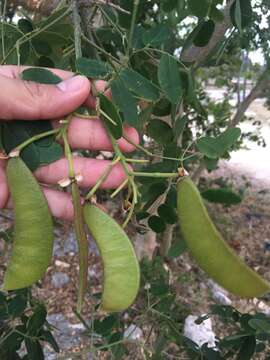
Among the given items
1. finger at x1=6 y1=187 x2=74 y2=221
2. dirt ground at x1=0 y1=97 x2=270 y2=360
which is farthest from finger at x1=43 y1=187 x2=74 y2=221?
dirt ground at x1=0 y1=97 x2=270 y2=360

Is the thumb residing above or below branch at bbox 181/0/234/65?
below

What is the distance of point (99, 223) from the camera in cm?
66

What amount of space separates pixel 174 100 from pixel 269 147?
4.71 m

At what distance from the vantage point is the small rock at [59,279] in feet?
7.92

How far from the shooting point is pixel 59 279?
244 centimetres

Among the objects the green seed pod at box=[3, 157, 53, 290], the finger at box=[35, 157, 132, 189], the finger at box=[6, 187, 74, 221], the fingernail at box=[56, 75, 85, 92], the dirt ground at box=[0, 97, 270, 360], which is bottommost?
the dirt ground at box=[0, 97, 270, 360]

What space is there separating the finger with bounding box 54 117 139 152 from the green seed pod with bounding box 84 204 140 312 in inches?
8.1

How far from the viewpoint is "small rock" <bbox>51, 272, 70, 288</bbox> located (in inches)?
95.0

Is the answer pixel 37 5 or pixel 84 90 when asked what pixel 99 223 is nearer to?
pixel 84 90

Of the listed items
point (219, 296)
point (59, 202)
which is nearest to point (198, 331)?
point (219, 296)

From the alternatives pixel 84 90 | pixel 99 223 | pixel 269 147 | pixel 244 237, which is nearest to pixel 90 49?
pixel 84 90

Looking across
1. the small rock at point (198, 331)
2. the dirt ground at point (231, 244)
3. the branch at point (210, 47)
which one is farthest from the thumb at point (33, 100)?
the small rock at point (198, 331)

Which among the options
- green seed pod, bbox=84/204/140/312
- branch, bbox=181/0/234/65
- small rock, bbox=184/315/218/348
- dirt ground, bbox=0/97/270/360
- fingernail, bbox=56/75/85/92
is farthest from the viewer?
dirt ground, bbox=0/97/270/360

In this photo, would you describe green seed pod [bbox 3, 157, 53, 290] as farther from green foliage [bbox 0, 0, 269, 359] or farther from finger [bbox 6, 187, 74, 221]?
finger [bbox 6, 187, 74, 221]
